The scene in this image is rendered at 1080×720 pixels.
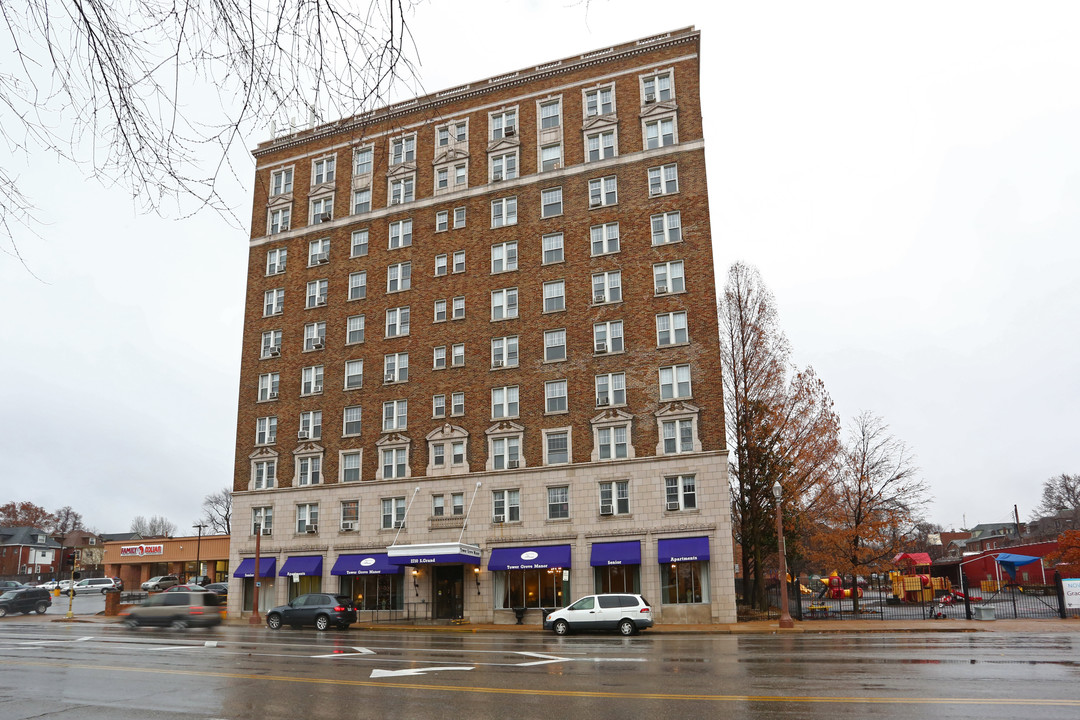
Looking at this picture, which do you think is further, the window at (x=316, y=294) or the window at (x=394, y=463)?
the window at (x=316, y=294)

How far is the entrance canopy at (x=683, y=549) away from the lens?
119 ft

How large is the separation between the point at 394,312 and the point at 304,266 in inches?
327

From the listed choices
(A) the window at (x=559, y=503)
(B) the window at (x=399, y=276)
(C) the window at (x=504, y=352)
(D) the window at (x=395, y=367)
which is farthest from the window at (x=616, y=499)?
(B) the window at (x=399, y=276)

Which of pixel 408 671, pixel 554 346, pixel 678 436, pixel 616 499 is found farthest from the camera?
pixel 554 346

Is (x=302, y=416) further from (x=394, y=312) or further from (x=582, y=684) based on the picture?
(x=582, y=684)

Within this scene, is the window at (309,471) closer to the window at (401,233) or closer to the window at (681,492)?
the window at (401,233)

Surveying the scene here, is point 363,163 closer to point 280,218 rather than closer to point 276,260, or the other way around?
point 280,218

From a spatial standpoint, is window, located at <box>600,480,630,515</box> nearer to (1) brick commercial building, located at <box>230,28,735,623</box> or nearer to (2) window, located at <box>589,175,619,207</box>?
(1) brick commercial building, located at <box>230,28,735,623</box>

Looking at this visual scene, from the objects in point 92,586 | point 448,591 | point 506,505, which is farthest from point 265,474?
point 92,586

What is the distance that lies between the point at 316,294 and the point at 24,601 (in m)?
28.0

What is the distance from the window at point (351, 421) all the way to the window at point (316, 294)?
758 cm

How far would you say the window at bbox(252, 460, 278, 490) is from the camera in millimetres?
48312

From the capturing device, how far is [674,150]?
42.4 m

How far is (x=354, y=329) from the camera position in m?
48.5
